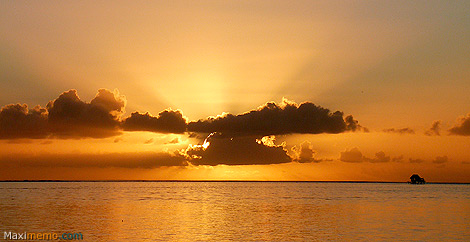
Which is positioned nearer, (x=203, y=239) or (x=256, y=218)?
(x=203, y=239)

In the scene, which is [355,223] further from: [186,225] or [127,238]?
[127,238]

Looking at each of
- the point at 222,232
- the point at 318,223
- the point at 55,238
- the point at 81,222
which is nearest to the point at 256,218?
the point at 318,223

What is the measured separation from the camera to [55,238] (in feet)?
225

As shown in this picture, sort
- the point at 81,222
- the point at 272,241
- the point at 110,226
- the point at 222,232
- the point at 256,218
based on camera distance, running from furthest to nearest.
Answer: the point at 256,218 < the point at 81,222 < the point at 110,226 < the point at 222,232 < the point at 272,241

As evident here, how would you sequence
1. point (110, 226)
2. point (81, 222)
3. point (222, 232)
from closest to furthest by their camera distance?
point (222, 232)
point (110, 226)
point (81, 222)

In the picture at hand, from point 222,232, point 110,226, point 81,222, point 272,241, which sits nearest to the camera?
point 272,241

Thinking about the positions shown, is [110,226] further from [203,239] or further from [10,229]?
[203,239]

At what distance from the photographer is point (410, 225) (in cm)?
8825

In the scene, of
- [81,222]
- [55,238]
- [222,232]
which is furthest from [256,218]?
[55,238]

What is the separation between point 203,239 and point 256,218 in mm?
32607

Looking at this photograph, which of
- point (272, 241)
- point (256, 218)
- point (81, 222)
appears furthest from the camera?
point (256, 218)

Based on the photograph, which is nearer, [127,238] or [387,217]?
[127,238]

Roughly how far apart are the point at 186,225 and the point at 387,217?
41.7 m

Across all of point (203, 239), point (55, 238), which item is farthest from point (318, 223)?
point (55, 238)
